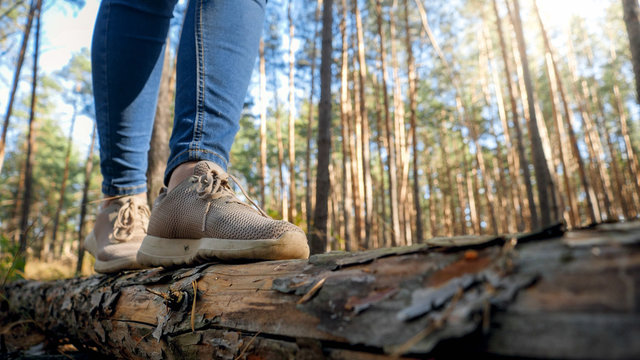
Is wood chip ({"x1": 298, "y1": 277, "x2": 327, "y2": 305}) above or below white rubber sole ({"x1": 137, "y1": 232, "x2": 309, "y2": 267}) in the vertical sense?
below

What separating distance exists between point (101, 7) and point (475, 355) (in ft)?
4.53

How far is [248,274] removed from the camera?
0.68m

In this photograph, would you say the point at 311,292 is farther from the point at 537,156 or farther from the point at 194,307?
the point at 537,156

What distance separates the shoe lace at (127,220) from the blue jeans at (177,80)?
58 mm

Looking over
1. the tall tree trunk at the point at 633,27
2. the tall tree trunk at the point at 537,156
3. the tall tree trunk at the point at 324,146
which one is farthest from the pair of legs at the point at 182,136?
the tall tree trunk at the point at 537,156

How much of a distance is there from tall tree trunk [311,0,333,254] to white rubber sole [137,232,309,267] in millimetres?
1967

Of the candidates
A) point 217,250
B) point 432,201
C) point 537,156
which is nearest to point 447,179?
point 432,201

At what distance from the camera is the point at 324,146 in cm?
297

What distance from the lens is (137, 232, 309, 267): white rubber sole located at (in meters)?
0.75

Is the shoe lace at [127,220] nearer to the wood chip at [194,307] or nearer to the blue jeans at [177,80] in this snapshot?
the blue jeans at [177,80]

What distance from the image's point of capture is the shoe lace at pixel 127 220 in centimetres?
119

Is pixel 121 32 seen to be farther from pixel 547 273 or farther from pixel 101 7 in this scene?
pixel 547 273

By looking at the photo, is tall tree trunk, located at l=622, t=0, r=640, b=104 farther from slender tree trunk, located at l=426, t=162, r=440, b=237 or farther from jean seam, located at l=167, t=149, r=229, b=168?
slender tree trunk, located at l=426, t=162, r=440, b=237

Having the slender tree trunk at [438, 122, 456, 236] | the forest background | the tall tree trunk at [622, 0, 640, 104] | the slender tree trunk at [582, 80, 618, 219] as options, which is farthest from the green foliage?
the slender tree trunk at [438, 122, 456, 236]
